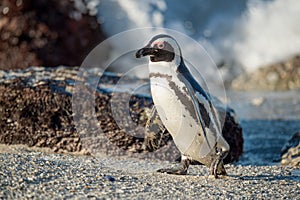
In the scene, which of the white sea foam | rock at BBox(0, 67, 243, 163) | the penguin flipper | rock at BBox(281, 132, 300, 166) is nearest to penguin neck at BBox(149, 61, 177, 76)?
the penguin flipper

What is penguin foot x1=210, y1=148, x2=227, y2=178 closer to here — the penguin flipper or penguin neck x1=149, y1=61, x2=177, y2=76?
the penguin flipper

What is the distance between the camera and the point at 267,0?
48.3 feet

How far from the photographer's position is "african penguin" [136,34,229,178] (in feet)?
13.4

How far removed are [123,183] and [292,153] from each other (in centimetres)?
255

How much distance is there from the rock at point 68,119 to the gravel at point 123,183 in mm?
1008

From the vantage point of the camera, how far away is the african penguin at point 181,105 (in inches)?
161

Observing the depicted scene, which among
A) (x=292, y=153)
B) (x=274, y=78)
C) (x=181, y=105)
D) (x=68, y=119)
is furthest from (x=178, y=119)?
(x=274, y=78)

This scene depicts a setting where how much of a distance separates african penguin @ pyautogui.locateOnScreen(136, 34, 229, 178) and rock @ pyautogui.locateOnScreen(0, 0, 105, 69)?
21.2ft

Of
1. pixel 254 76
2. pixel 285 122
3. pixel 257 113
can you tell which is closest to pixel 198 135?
pixel 285 122

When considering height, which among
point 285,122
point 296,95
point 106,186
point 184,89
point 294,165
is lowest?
point 296,95

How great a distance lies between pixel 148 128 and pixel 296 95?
696cm

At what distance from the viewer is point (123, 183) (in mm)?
3652

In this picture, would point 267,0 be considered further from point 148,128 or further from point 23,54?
point 148,128

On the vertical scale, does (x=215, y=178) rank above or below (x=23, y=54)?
above
